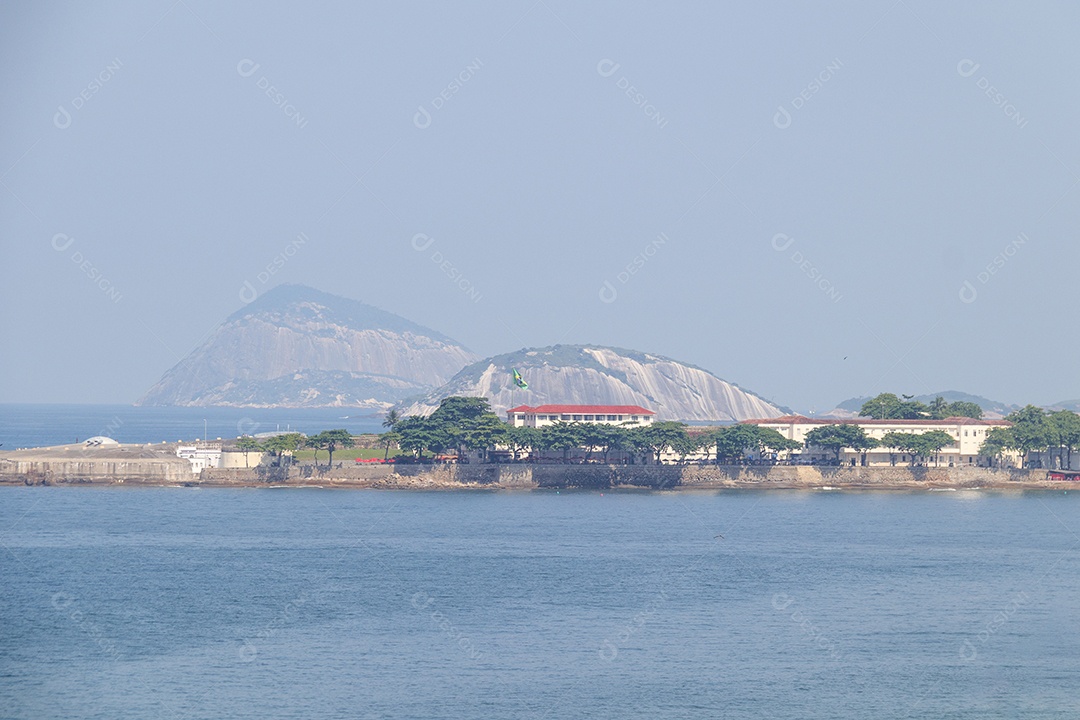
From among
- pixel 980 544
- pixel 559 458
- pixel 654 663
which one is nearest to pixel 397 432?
pixel 559 458

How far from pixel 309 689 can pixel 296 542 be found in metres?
35.9

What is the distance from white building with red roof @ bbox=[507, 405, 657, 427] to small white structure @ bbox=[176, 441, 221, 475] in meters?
35.4

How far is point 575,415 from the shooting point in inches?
5827

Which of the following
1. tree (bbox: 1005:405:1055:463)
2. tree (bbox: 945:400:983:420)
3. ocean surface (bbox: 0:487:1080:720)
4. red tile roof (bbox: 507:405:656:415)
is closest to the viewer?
ocean surface (bbox: 0:487:1080:720)

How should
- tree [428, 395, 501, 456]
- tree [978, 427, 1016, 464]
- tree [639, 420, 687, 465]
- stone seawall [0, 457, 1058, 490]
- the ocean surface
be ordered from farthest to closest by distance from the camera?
tree [978, 427, 1016, 464]
tree [639, 420, 687, 465]
tree [428, 395, 501, 456]
stone seawall [0, 457, 1058, 490]
the ocean surface

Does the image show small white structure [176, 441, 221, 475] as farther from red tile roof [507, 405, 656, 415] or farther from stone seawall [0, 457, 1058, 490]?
red tile roof [507, 405, 656, 415]

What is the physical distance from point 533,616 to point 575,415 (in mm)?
92058

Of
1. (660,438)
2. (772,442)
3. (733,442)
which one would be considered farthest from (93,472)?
(772,442)

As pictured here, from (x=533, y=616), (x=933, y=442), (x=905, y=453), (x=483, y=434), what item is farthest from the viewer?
(x=905, y=453)

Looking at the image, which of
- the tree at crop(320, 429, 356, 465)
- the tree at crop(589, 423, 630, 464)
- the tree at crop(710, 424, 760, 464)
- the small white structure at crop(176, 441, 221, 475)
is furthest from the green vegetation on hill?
the small white structure at crop(176, 441, 221, 475)

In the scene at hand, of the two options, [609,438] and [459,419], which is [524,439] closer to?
[459,419]

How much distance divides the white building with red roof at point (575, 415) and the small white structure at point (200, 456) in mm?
35357

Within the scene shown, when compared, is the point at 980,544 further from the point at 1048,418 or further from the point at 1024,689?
the point at 1048,418

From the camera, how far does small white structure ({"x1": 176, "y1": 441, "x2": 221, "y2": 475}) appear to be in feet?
405
